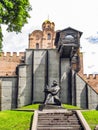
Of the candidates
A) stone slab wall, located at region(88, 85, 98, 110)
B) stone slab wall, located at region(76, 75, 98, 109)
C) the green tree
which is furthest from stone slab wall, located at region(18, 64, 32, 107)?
the green tree

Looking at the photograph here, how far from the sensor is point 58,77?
3706cm

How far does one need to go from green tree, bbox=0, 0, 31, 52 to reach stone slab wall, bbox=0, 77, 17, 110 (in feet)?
45.1

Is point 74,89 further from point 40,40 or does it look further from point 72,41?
point 40,40

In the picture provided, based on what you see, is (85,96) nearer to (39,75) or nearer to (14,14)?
(39,75)

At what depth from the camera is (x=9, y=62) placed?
53.1 m

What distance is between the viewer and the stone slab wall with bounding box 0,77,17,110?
35969mm

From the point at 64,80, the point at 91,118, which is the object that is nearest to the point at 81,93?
the point at 64,80

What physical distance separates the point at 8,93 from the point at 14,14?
15.4 meters

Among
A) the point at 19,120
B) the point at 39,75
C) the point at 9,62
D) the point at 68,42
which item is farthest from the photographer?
the point at 9,62

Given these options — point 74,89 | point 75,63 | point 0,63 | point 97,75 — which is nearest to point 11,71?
point 0,63

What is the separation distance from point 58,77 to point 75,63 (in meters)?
18.4

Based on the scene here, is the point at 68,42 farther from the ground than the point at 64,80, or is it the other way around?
the point at 68,42

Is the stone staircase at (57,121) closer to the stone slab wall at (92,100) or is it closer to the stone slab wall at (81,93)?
the stone slab wall at (81,93)

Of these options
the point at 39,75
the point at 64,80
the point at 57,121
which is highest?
the point at 39,75
